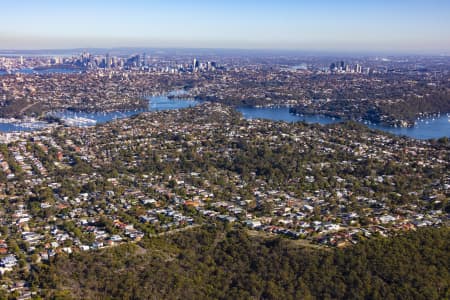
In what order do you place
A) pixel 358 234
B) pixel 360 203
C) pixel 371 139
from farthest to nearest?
1. pixel 371 139
2. pixel 360 203
3. pixel 358 234

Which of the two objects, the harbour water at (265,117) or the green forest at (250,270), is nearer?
the green forest at (250,270)

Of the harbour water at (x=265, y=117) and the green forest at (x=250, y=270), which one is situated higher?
the harbour water at (x=265, y=117)

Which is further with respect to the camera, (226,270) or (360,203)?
(360,203)

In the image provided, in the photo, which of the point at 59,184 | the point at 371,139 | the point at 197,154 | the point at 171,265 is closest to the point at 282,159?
the point at 197,154

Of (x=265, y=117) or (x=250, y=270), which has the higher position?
(x=265, y=117)

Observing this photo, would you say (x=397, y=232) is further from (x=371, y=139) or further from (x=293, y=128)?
(x=293, y=128)
